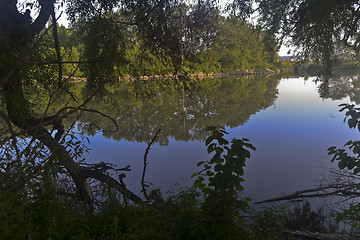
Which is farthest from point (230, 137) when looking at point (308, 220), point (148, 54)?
point (148, 54)

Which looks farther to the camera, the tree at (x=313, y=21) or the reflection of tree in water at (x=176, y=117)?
the reflection of tree in water at (x=176, y=117)

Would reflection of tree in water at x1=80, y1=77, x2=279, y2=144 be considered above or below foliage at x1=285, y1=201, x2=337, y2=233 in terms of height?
above

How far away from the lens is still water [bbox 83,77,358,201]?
7582mm

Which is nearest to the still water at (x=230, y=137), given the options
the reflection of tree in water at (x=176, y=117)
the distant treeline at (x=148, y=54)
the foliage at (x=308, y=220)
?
the reflection of tree in water at (x=176, y=117)

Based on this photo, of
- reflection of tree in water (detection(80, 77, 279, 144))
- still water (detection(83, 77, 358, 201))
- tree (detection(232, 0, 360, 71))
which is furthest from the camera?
reflection of tree in water (detection(80, 77, 279, 144))

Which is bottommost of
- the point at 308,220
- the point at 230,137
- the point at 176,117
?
the point at 308,220

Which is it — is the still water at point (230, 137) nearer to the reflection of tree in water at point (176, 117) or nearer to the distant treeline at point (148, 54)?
the reflection of tree in water at point (176, 117)

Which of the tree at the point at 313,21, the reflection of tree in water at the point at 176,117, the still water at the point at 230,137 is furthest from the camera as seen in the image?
the reflection of tree in water at the point at 176,117

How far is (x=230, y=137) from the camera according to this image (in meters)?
12.6

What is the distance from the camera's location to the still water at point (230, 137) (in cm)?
758

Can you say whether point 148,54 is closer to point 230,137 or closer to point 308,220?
point 308,220

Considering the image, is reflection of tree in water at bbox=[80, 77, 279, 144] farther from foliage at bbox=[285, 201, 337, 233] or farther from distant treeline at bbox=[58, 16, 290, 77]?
foliage at bbox=[285, 201, 337, 233]

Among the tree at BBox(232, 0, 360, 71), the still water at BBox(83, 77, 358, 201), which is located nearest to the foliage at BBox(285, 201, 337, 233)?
the still water at BBox(83, 77, 358, 201)

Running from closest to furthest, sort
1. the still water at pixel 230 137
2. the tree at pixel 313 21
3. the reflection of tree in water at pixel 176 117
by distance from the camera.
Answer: the tree at pixel 313 21, the still water at pixel 230 137, the reflection of tree in water at pixel 176 117
